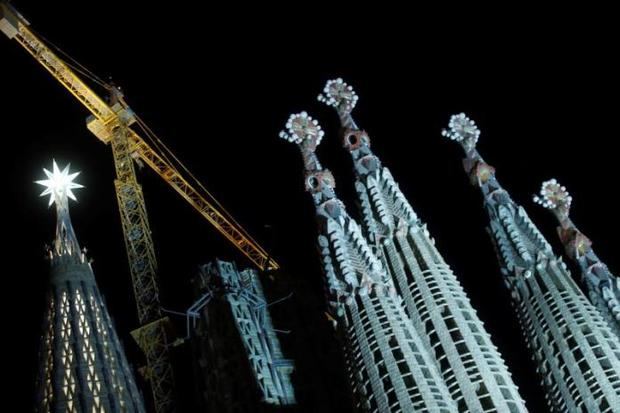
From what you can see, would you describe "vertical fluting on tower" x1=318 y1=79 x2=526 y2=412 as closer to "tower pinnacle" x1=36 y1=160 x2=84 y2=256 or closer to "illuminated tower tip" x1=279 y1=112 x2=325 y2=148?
"illuminated tower tip" x1=279 y1=112 x2=325 y2=148

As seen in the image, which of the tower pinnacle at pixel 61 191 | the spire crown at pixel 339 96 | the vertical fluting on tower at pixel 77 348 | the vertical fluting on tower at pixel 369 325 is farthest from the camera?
the spire crown at pixel 339 96

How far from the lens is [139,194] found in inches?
3233

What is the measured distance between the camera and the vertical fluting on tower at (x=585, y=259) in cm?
7431

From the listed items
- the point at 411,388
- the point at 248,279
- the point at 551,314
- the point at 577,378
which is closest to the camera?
the point at 411,388

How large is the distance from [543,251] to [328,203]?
53.9 ft

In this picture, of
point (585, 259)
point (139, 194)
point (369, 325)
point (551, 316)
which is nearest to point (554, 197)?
point (585, 259)

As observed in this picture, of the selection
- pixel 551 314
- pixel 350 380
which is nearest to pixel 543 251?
pixel 551 314

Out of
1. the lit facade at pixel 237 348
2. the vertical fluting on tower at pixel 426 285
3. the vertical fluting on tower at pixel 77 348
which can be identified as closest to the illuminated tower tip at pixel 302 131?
the vertical fluting on tower at pixel 426 285

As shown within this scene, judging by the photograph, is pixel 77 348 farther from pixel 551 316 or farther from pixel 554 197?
pixel 554 197

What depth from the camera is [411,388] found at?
2302 inches

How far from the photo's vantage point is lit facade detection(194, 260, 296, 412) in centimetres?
6725

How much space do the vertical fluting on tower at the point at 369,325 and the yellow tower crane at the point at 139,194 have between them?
1397 centimetres

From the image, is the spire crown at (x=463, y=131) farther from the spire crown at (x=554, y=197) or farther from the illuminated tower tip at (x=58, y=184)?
the illuminated tower tip at (x=58, y=184)

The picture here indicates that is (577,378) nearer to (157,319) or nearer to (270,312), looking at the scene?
(270,312)
